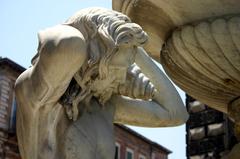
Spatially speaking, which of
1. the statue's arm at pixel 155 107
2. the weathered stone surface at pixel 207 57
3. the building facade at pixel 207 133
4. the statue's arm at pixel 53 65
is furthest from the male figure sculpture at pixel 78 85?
the building facade at pixel 207 133

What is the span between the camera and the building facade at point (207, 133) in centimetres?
817

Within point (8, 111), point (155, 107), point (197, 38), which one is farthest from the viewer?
point (8, 111)

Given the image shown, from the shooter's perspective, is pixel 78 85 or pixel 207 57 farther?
pixel 207 57

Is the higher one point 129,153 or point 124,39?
point 124,39

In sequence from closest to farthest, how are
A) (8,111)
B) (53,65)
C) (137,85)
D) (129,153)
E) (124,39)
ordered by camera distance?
(53,65) → (124,39) → (137,85) → (8,111) → (129,153)

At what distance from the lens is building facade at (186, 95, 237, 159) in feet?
26.8

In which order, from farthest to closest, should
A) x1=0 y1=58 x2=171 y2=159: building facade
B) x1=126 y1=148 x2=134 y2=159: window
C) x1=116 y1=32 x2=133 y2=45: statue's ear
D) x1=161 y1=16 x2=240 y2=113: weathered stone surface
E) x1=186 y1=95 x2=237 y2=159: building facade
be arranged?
x1=126 y1=148 x2=134 y2=159: window
x1=0 y1=58 x2=171 y2=159: building facade
x1=186 y1=95 x2=237 y2=159: building facade
x1=161 y1=16 x2=240 y2=113: weathered stone surface
x1=116 y1=32 x2=133 y2=45: statue's ear

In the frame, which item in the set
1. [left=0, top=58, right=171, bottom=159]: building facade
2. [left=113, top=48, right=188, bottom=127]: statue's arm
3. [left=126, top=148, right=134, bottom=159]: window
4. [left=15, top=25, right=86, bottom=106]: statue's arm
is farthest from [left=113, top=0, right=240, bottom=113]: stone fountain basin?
[left=126, top=148, right=134, bottom=159]: window

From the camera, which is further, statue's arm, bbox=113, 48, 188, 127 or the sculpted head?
statue's arm, bbox=113, 48, 188, 127

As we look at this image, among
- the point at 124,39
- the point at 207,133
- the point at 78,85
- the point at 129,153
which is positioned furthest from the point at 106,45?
the point at 129,153

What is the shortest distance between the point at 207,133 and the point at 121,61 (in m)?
6.22

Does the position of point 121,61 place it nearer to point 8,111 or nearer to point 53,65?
point 53,65

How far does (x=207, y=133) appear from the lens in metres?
8.49

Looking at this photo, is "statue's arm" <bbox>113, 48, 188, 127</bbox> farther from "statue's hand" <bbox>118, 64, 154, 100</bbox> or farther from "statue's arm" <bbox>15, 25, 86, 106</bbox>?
"statue's arm" <bbox>15, 25, 86, 106</bbox>
